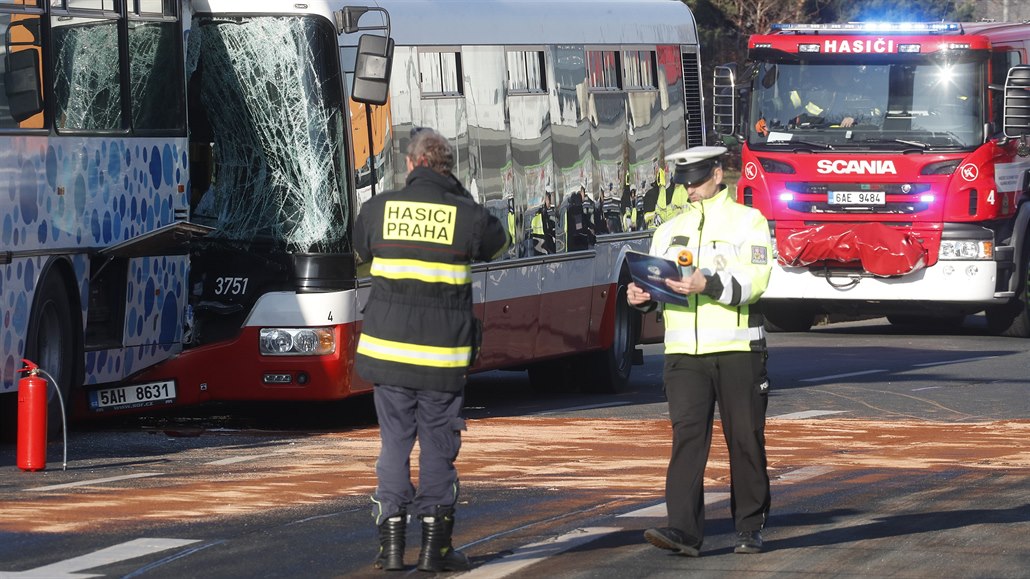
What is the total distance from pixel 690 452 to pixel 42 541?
109 inches

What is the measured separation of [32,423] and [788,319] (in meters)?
16.2

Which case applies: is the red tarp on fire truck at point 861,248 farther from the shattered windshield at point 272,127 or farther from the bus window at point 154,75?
the bus window at point 154,75

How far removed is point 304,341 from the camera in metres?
13.9

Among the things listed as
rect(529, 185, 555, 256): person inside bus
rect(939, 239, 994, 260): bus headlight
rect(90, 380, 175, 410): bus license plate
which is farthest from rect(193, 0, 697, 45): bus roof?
rect(939, 239, 994, 260): bus headlight

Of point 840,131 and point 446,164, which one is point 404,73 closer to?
point 446,164

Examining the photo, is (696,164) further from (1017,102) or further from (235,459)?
(1017,102)

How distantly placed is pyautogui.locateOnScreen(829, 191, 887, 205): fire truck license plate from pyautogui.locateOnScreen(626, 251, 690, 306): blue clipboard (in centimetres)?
1495

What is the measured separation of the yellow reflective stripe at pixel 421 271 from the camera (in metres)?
8.12

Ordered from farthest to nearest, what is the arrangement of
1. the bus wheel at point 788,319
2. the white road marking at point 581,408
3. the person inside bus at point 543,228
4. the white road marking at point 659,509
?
the bus wheel at point 788,319 → the person inside bus at point 543,228 → the white road marking at point 581,408 → the white road marking at point 659,509

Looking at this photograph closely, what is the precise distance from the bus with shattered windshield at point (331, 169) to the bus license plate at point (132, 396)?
0.6 inches

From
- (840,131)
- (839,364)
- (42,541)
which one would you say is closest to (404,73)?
(42,541)

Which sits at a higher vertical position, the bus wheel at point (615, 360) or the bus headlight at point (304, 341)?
the bus headlight at point (304, 341)

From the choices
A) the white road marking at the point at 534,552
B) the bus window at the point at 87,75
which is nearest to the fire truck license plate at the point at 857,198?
the bus window at the point at 87,75

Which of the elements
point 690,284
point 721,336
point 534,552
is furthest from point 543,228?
point 690,284
